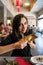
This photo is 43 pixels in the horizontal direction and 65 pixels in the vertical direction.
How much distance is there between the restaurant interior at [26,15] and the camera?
1.08 m

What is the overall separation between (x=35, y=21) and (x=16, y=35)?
19cm

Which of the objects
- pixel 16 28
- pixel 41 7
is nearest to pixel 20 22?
pixel 16 28

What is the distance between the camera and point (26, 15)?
43.7 inches

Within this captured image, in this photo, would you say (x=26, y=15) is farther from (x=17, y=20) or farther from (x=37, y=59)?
(x=37, y=59)

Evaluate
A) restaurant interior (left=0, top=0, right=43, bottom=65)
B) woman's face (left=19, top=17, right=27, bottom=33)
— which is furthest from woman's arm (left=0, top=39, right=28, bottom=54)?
woman's face (left=19, top=17, right=27, bottom=33)

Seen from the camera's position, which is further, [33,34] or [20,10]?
[20,10]

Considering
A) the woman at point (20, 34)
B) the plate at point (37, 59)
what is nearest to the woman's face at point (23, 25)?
the woman at point (20, 34)

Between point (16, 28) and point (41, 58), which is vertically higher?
point (16, 28)

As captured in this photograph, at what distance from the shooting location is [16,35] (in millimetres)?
1125

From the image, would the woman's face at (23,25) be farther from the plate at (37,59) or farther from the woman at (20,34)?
the plate at (37,59)

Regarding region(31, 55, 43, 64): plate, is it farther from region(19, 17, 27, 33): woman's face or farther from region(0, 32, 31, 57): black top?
region(19, 17, 27, 33): woman's face

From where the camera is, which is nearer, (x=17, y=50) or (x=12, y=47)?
(x=12, y=47)

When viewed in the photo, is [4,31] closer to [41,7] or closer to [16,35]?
[16,35]

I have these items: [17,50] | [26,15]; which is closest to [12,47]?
[17,50]
